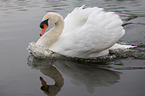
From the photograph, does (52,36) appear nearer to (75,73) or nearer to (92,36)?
(92,36)

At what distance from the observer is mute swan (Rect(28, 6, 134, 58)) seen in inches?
→ 183

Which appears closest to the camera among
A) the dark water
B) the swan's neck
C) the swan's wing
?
the dark water

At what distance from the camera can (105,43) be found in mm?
4859

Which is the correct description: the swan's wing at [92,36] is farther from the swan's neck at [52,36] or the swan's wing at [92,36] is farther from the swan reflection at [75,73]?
the swan reflection at [75,73]

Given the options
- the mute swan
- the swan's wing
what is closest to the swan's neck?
the mute swan

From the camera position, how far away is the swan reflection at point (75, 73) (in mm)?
3934

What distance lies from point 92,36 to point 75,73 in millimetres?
933

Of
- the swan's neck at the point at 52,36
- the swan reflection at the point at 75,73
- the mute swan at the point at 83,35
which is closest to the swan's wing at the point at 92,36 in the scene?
the mute swan at the point at 83,35

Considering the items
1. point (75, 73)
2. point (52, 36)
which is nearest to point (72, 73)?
point (75, 73)

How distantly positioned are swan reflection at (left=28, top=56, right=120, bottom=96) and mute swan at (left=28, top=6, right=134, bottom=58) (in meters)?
0.27

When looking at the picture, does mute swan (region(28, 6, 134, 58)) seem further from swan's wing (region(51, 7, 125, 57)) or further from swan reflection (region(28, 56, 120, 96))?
swan reflection (region(28, 56, 120, 96))

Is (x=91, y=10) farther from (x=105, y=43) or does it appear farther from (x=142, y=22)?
(x=142, y=22)

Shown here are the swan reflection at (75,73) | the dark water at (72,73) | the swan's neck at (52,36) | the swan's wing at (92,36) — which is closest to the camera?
the dark water at (72,73)

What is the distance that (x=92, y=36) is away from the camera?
4.64m
